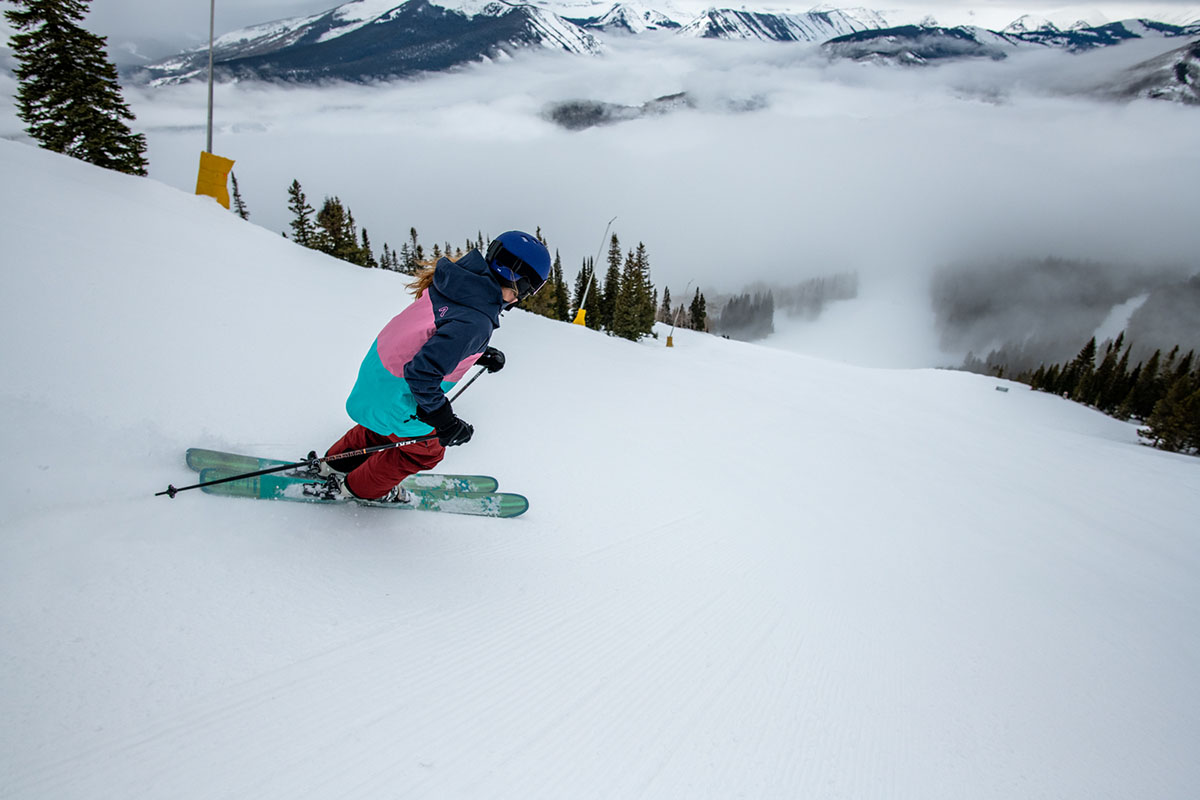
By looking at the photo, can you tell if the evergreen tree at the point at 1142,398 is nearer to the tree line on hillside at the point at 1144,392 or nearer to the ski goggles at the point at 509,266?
the tree line on hillside at the point at 1144,392

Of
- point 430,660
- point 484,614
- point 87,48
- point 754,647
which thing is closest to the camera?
point 430,660

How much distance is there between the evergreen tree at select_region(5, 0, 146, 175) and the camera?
1728 centimetres

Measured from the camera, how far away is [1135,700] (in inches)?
148

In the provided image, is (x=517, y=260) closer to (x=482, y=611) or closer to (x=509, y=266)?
(x=509, y=266)

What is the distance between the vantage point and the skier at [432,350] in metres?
3.02

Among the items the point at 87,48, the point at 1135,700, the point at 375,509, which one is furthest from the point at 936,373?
the point at 87,48

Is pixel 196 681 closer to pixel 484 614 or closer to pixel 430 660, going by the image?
pixel 430 660

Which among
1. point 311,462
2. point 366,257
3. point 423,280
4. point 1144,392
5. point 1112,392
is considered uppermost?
point 1144,392

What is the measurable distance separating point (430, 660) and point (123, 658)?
1288 millimetres

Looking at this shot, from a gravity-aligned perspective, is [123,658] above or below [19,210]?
below

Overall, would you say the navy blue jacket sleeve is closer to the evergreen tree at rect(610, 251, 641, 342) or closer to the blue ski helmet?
the blue ski helmet

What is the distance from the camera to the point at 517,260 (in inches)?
126

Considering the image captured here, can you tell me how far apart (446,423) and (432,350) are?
52 centimetres

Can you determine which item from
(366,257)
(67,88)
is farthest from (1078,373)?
(67,88)
